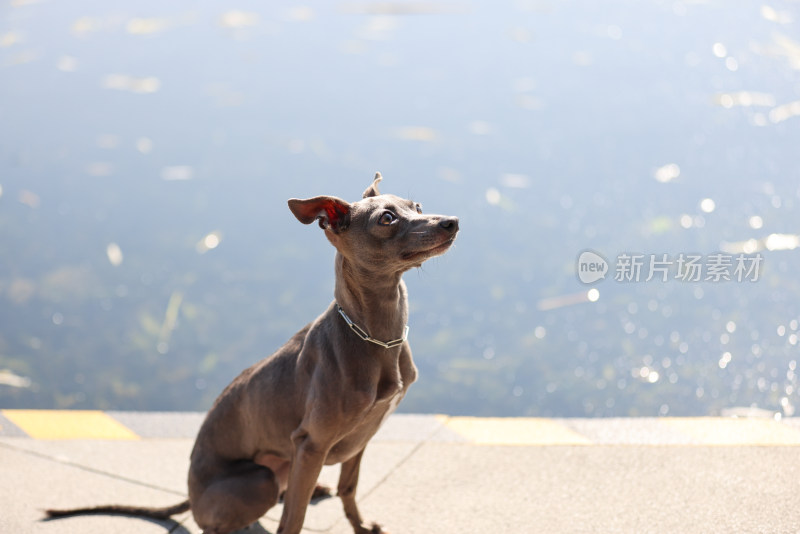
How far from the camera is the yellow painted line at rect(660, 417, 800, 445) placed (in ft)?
8.71

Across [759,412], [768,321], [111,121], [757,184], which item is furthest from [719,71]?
[111,121]

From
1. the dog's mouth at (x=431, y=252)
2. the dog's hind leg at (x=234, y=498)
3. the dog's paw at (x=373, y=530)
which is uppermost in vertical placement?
the dog's mouth at (x=431, y=252)

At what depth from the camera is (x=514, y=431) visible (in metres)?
2.85

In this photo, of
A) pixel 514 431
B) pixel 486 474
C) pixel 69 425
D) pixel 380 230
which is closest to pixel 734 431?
pixel 514 431

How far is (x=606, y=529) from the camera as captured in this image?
2160 millimetres

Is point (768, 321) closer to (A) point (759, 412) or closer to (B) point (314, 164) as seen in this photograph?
(A) point (759, 412)

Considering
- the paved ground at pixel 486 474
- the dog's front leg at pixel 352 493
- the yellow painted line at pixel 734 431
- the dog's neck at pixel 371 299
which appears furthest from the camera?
the yellow painted line at pixel 734 431

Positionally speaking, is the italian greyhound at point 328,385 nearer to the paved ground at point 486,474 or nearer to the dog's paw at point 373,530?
the dog's paw at point 373,530

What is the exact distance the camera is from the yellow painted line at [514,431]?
274 cm

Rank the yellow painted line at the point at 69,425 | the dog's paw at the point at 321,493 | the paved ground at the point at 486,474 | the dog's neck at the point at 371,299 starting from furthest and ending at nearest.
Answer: the yellow painted line at the point at 69,425
the dog's paw at the point at 321,493
the paved ground at the point at 486,474
the dog's neck at the point at 371,299

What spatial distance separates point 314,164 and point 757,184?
3.27 metres

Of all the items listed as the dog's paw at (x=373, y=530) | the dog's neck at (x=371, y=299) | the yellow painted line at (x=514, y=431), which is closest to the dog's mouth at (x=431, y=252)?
the dog's neck at (x=371, y=299)

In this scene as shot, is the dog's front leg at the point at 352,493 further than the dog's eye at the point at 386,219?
Yes

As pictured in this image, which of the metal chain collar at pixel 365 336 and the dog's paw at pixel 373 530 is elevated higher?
the metal chain collar at pixel 365 336
